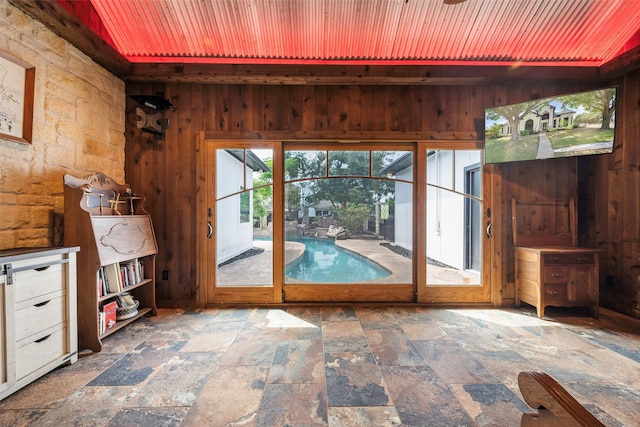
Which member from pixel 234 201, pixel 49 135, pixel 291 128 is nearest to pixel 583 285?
pixel 291 128

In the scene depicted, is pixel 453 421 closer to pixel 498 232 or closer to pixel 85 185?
pixel 498 232

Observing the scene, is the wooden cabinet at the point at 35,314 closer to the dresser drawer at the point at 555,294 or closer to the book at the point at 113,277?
the book at the point at 113,277

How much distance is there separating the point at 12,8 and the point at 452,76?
3.82 meters

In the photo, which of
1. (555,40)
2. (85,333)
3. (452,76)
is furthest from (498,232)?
(85,333)

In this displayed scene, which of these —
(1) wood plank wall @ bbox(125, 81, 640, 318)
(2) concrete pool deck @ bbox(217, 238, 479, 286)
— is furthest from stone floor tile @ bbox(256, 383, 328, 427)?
(1) wood plank wall @ bbox(125, 81, 640, 318)

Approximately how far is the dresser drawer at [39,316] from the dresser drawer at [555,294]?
4294 millimetres

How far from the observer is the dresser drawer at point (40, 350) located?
66.7 inches

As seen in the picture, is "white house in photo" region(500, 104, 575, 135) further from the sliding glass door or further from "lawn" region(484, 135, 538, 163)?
the sliding glass door

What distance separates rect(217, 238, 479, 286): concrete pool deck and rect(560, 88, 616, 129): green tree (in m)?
2.03

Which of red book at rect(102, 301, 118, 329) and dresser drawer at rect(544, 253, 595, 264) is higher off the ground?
dresser drawer at rect(544, 253, 595, 264)

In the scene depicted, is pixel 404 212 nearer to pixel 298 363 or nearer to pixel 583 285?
pixel 583 285

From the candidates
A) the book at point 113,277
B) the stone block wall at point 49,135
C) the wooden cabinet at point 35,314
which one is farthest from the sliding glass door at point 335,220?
the wooden cabinet at point 35,314

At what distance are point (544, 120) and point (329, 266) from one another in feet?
9.36

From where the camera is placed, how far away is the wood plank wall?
3.17m
